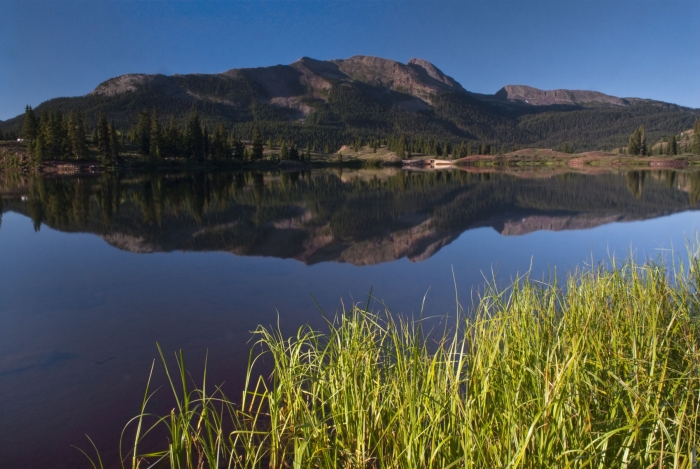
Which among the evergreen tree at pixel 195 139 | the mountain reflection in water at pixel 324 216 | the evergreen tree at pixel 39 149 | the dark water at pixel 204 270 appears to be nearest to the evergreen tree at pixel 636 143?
the mountain reflection in water at pixel 324 216

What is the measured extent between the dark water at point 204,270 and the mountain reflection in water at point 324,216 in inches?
4.2

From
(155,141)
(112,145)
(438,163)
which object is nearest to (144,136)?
(155,141)

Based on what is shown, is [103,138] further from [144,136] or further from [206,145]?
[206,145]

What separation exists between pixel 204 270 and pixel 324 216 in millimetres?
9207

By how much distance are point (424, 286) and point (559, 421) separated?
20.5 feet

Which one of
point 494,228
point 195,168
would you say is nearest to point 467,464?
point 494,228

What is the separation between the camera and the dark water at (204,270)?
498 cm

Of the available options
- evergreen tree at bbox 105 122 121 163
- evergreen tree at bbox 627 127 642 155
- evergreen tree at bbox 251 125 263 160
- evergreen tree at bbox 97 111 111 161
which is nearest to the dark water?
evergreen tree at bbox 97 111 111 161

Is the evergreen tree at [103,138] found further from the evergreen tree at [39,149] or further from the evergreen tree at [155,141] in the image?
the evergreen tree at [39,149]

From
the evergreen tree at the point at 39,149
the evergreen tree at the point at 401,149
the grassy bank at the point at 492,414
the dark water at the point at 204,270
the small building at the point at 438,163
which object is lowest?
the dark water at the point at 204,270

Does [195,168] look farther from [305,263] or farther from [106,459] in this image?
[106,459]

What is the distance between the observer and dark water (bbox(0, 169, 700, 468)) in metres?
4.98

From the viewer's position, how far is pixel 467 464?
2398 millimetres

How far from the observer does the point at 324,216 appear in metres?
19.2
